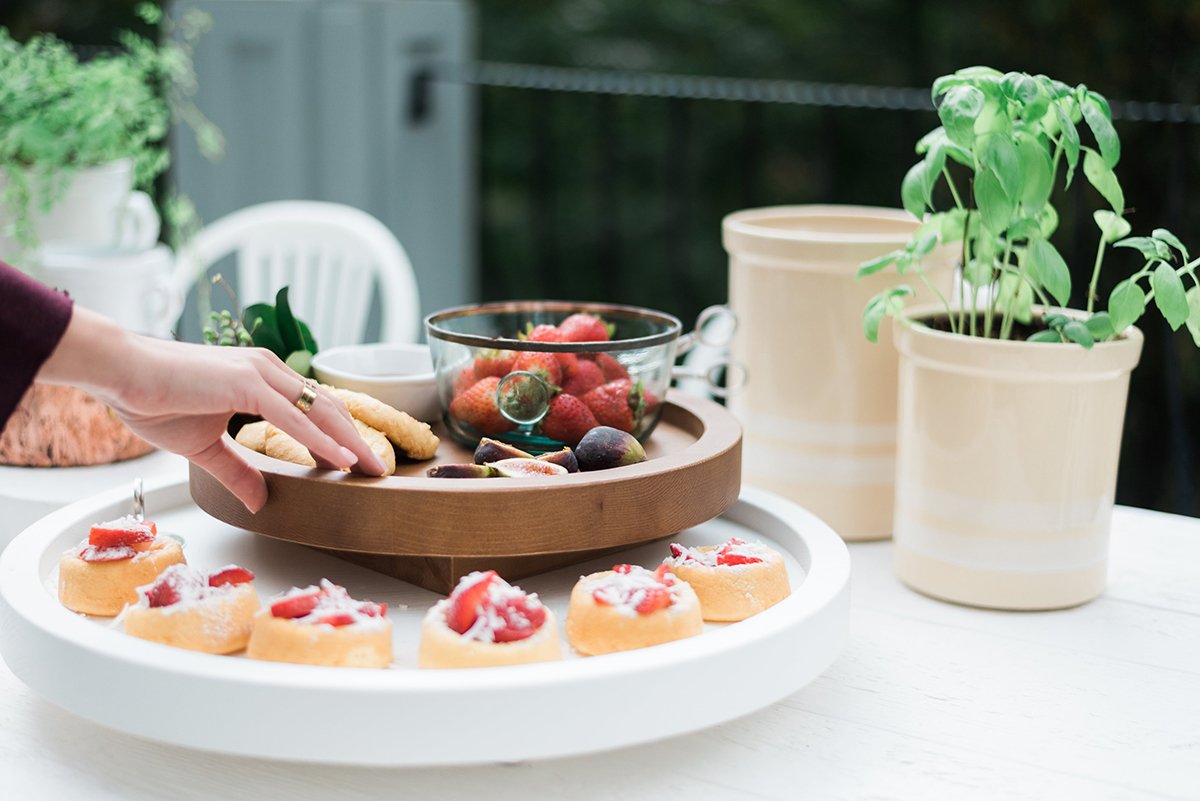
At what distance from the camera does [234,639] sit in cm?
92

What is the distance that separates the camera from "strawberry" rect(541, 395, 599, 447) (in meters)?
1.15

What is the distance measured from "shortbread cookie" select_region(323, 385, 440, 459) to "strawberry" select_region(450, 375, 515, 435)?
0.05 metres

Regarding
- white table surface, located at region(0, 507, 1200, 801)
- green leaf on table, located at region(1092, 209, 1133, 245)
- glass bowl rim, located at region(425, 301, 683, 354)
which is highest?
green leaf on table, located at region(1092, 209, 1133, 245)

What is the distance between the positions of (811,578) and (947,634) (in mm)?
209

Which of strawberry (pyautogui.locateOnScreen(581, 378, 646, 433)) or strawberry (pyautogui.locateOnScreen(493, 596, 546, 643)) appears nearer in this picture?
strawberry (pyautogui.locateOnScreen(493, 596, 546, 643))

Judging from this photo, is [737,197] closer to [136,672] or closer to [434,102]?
[434,102]

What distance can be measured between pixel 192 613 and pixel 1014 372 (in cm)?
72

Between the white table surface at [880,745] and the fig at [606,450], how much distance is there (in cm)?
24

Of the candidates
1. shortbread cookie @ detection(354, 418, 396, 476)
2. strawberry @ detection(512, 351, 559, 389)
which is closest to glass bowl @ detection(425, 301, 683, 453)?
strawberry @ detection(512, 351, 559, 389)

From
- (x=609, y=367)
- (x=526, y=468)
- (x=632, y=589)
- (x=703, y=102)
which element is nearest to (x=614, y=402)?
(x=609, y=367)

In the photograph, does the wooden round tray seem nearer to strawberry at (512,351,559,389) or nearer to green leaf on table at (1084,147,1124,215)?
strawberry at (512,351,559,389)

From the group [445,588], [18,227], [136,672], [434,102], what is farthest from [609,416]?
[434,102]

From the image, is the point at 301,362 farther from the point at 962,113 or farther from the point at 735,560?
the point at 962,113

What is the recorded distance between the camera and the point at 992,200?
1.10 meters
